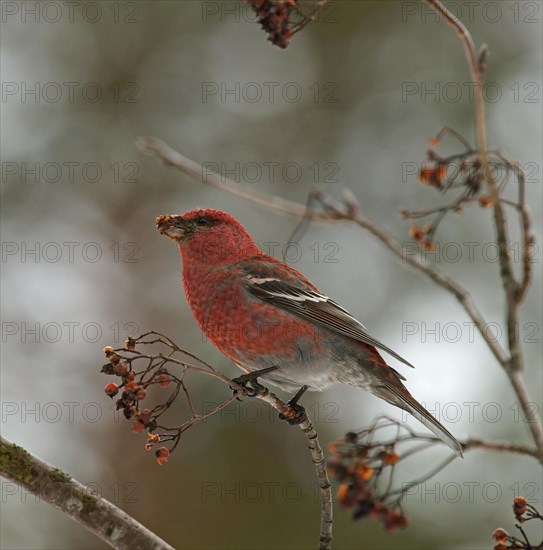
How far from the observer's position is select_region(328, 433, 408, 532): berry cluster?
2.18 m

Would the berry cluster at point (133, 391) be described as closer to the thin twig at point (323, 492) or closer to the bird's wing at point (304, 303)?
the thin twig at point (323, 492)

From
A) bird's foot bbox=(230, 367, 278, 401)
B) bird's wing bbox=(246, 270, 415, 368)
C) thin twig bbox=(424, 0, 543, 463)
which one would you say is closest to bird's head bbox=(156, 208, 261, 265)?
bird's wing bbox=(246, 270, 415, 368)

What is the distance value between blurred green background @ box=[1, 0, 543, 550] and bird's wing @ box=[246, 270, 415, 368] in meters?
2.38

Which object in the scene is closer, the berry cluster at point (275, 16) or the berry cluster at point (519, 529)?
the berry cluster at point (519, 529)

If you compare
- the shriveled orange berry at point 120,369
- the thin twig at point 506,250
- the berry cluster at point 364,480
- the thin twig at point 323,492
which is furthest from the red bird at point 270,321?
the thin twig at point 506,250

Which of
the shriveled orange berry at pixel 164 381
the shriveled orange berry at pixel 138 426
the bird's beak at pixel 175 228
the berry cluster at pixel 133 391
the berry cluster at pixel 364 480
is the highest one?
the bird's beak at pixel 175 228

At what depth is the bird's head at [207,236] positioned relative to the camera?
4.37 metres

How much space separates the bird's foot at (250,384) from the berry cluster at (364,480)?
2.88 feet

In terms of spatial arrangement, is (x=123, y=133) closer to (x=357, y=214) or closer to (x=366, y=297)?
(x=366, y=297)

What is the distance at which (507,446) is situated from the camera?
75.3 inches

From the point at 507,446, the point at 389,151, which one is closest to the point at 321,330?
the point at 507,446

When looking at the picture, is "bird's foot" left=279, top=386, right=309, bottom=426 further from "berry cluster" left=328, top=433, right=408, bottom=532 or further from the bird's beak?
the bird's beak

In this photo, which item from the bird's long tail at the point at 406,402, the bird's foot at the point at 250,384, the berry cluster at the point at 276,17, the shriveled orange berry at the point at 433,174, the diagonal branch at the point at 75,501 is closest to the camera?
the berry cluster at the point at 276,17

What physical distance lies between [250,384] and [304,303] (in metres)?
0.98
